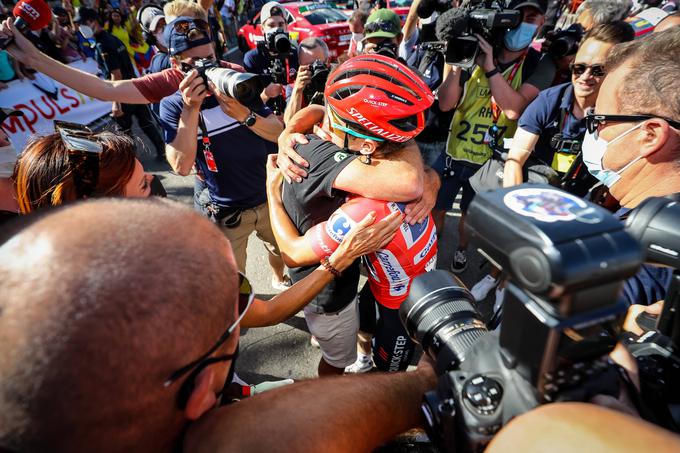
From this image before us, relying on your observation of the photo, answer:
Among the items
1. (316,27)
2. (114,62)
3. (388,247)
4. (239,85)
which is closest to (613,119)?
(388,247)

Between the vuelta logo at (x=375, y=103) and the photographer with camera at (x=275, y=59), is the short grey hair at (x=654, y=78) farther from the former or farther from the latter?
the photographer with camera at (x=275, y=59)

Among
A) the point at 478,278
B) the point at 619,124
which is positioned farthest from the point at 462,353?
the point at 478,278

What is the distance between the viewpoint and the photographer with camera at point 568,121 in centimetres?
248

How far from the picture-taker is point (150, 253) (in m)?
0.76

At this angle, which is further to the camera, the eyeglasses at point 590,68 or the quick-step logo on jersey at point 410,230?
the eyeglasses at point 590,68

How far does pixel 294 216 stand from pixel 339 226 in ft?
1.33

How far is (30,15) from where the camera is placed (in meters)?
2.45

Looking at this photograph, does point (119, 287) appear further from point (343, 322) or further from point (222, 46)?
point (222, 46)

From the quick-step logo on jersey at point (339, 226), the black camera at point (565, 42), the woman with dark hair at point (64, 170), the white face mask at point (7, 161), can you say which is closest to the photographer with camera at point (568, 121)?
the black camera at point (565, 42)

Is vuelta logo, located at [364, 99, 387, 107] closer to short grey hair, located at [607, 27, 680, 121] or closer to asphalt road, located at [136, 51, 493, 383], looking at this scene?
short grey hair, located at [607, 27, 680, 121]

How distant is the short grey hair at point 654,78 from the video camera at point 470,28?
1303 millimetres

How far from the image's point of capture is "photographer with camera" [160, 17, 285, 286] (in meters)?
2.41

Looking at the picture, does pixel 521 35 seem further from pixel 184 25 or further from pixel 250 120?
pixel 184 25

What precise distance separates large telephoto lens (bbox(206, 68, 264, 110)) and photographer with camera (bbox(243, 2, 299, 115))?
1868 millimetres
